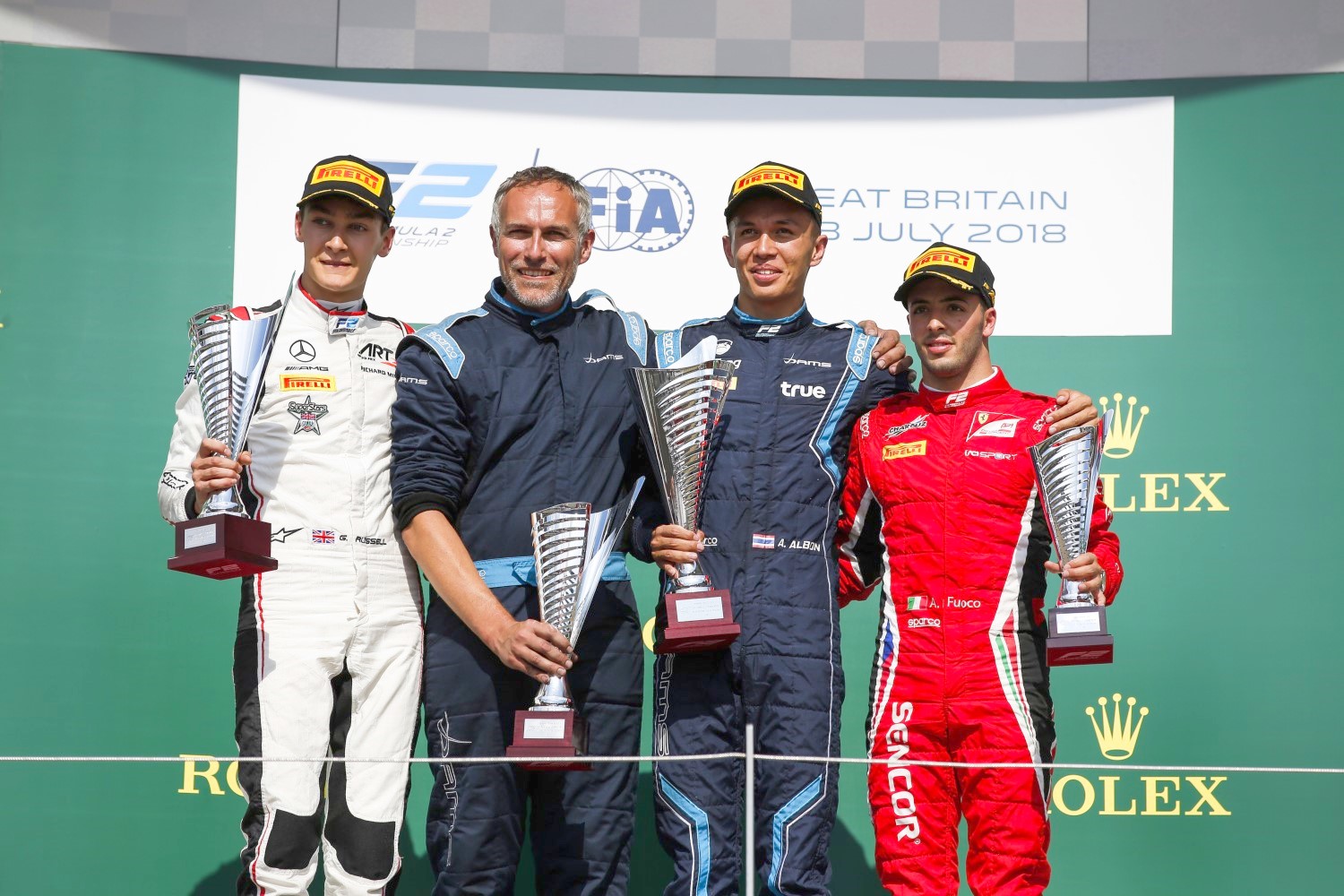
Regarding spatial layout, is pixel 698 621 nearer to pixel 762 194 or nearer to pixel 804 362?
pixel 804 362

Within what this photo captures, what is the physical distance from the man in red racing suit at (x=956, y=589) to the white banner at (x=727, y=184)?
38.8 inches

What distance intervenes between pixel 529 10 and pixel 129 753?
213 centimetres

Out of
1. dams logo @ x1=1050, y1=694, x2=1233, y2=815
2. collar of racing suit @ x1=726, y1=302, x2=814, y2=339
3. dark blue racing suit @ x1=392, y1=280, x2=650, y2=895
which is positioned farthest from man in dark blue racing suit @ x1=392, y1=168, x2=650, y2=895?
dams logo @ x1=1050, y1=694, x2=1233, y2=815

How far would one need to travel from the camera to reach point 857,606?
12.3ft

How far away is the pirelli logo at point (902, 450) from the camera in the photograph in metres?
2.76

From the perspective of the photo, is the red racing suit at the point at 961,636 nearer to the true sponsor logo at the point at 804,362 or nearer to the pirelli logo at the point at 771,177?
the true sponsor logo at the point at 804,362

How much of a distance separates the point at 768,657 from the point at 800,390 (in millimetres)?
511

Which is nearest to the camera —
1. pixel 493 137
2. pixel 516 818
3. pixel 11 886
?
pixel 516 818

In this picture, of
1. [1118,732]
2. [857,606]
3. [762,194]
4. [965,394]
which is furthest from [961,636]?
[1118,732]

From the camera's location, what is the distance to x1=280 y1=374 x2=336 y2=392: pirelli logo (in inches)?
108

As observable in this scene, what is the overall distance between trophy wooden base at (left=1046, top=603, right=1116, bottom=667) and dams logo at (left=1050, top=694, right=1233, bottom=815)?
1.27m

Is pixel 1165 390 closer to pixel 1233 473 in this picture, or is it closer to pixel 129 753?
pixel 1233 473

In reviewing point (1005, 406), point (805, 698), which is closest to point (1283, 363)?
point (1005, 406)

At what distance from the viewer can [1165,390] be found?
3.76 metres
